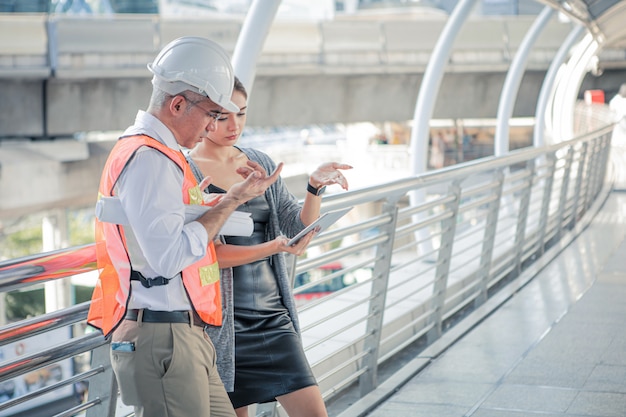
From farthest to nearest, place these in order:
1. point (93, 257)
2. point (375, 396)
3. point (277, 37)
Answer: point (277, 37) < point (375, 396) < point (93, 257)

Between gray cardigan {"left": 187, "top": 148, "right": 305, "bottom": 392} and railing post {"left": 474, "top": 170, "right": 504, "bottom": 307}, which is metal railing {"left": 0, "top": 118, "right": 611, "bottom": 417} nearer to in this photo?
railing post {"left": 474, "top": 170, "right": 504, "bottom": 307}

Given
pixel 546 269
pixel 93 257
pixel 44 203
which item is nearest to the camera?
pixel 93 257

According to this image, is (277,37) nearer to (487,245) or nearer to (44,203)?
(44,203)

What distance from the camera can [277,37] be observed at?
75.4 ft

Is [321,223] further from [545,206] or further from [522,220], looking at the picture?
[545,206]

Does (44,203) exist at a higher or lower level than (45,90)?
lower

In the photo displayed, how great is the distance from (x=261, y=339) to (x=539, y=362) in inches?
110

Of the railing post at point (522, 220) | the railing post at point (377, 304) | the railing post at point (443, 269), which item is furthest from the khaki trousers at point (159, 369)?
the railing post at point (522, 220)

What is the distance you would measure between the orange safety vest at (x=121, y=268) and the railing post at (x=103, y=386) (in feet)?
1.53

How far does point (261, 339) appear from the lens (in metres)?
3.16

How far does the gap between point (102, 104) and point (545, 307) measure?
14.2 metres

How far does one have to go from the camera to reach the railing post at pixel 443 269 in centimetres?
614

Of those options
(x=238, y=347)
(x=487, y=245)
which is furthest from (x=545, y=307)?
(x=238, y=347)

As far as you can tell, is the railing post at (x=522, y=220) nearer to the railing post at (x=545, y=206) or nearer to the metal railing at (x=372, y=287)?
the metal railing at (x=372, y=287)
